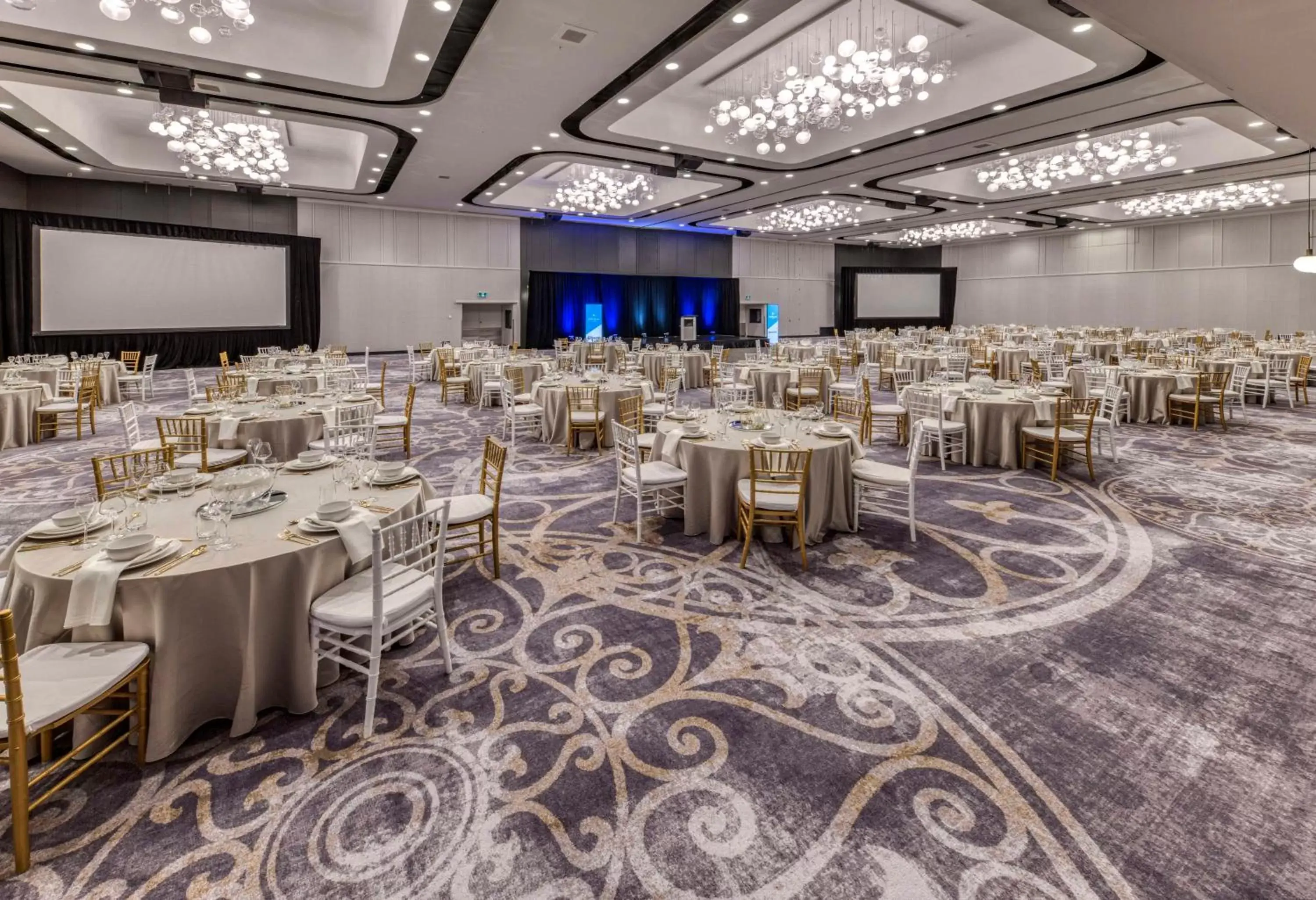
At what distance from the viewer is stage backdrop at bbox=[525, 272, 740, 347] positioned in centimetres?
2234

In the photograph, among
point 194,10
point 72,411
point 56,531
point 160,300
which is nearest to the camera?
point 56,531

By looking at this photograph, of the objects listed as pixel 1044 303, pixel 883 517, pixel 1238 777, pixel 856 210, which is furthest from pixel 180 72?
pixel 1044 303

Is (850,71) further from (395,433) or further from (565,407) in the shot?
(395,433)

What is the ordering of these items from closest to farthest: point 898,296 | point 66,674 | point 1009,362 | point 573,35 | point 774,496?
point 66,674 < point 774,496 < point 573,35 < point 1009,362 < point 898,296

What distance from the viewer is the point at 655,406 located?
8.42 metres

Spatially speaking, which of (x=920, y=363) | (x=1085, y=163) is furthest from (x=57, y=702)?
(x=1085, y=163)

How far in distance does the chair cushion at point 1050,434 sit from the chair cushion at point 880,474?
268 centimetres

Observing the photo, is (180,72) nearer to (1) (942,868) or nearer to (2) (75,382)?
(2) (75,382)

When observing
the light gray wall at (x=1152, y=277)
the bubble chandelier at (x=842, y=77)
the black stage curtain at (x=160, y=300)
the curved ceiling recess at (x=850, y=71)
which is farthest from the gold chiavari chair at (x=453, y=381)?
the light gray wall at (x=1152, y=277)

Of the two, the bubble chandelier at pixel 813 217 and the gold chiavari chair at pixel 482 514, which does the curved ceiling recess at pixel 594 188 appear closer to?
the bubble chandelier at pixel 813 217

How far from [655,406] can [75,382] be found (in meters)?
8.90

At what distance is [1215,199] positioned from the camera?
16109mm

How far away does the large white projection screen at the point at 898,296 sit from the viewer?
1089 inches

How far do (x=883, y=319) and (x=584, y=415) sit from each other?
76.8 ft
